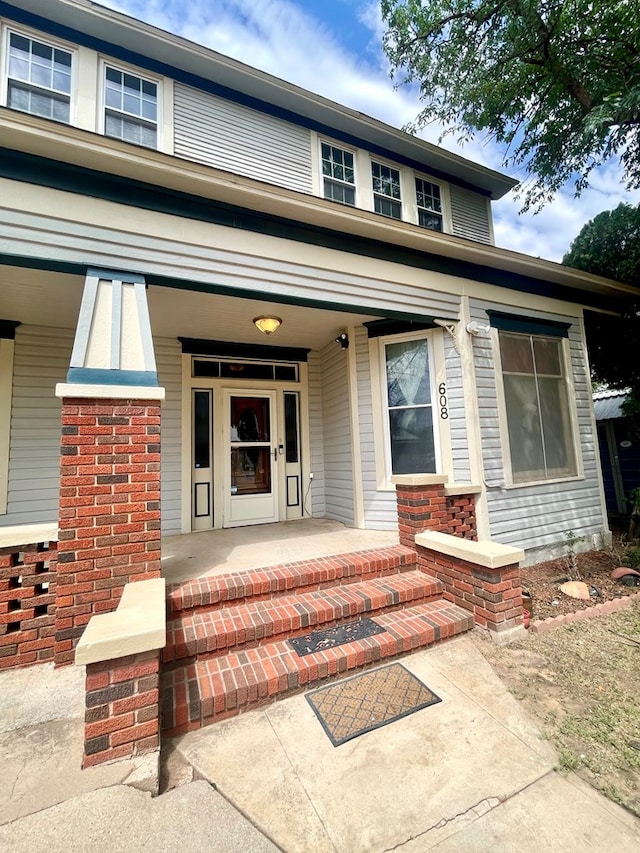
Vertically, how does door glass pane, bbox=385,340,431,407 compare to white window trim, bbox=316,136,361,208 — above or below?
below

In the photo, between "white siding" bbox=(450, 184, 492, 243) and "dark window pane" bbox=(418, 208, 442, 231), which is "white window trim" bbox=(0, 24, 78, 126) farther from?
"white siding" bbox=(450, 184, 492, 243)

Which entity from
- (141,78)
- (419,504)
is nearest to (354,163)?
(141,78)

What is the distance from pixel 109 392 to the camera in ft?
8.95

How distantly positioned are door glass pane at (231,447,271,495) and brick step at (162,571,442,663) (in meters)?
2.60

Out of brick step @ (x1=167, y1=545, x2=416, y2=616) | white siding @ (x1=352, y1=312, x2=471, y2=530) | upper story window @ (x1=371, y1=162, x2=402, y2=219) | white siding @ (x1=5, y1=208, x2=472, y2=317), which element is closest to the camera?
brick step @ (x1=167, y1=545, x2=416, y2=616)

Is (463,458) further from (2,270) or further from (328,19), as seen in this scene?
(328,19)

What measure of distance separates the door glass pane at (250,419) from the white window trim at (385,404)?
1703 mm

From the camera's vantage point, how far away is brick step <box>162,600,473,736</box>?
2.07m

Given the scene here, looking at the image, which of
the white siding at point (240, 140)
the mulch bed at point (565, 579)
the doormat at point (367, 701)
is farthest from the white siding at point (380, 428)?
the white siding at point (240, 140)

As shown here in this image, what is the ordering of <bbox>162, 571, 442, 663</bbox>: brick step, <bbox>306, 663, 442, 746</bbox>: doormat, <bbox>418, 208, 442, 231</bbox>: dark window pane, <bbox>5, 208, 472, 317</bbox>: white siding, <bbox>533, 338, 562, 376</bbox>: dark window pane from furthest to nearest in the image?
<bbox>418, 208, 442, 231</bbox>: dark window pane < <bbox>533, 338, 562, 376</bbox>: dark window pane < <bbox>5, 208, 472, 317</bbox>: white siding < <bbox>162, 571, 442, 663</bbox>: brick step < <bbox>306, 663, 442, 746</bbox>: doormat

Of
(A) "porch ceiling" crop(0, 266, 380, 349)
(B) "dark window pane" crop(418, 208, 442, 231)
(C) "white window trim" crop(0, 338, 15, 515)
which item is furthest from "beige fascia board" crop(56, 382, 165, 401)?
(B) "dark window pane" crop(418, 208, 442, 231)

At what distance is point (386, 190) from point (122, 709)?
22.3 feet

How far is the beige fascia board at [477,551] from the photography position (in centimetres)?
285

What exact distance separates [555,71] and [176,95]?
4.95 meters
